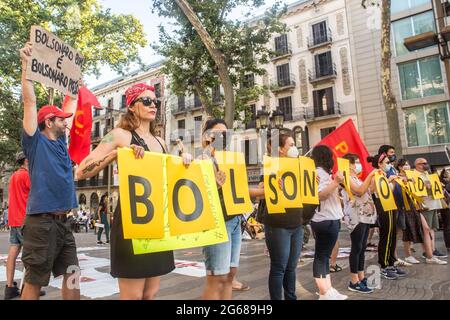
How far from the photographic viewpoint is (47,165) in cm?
280

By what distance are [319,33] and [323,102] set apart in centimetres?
534

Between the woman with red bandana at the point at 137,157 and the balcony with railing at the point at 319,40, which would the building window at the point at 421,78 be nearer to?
the balcony with railing at the point at 319,40

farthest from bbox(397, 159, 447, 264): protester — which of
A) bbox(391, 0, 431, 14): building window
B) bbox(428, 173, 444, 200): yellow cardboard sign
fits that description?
bbox(391, 0, 431, 14): building window

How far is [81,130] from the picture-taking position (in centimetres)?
423

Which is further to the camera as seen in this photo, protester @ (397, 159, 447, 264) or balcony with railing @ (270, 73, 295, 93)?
balcony with railing @ (270, 73, 295, 93)

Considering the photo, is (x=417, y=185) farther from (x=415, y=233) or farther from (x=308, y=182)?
(x=308, y=182)

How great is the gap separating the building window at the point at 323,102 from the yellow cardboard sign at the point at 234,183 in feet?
76.5

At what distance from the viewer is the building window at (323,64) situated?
25.5 m

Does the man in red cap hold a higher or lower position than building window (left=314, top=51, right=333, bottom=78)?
lower

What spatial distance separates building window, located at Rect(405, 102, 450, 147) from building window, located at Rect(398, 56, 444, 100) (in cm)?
91

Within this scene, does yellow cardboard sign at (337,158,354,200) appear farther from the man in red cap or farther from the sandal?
the man in red cap

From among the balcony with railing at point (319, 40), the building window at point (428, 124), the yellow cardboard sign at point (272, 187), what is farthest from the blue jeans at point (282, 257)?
the balcony with railing at point (319, 40)

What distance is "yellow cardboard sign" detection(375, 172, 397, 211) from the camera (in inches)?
191

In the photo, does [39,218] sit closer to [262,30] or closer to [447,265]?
[447,265]
